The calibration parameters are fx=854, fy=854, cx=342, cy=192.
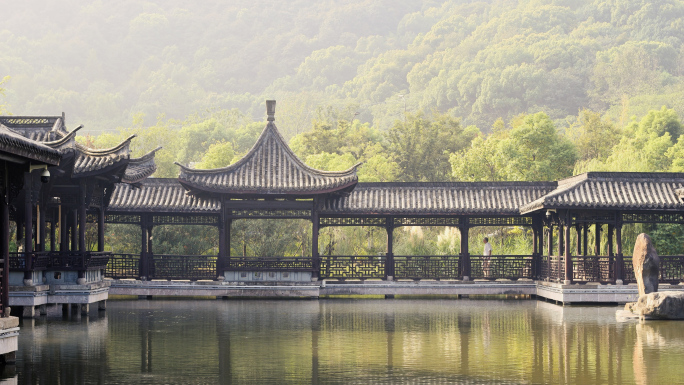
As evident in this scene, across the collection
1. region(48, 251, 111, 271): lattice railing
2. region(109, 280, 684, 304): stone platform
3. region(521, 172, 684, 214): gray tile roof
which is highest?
region(521, 172, 684, 214): gray tile roof

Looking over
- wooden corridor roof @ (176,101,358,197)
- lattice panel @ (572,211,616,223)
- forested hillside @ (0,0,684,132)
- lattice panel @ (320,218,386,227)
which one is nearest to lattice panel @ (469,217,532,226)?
lattice panel @ (572,211,616,223)

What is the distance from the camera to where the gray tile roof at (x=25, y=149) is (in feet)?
35.3

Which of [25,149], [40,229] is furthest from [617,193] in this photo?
[25,149]

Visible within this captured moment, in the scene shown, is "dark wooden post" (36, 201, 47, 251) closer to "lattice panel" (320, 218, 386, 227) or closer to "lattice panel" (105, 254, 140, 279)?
"lattice panel" (105, 254, 140, 279)

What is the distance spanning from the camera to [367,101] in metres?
113

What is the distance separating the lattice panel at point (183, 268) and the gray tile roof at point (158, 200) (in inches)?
56.6

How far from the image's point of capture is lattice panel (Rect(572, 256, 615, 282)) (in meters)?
23.7

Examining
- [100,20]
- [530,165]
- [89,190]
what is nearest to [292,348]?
[89,190]

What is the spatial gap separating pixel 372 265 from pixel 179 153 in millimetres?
52184

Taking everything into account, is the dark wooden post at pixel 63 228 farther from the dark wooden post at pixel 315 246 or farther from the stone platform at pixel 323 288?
the dark wooden post at pixel 315 246

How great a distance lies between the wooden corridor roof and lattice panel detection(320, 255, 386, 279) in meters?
2.22

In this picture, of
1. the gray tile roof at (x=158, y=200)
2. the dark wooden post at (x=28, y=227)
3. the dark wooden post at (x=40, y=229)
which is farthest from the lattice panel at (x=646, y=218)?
the dark wooden post at (x=28, y=227)

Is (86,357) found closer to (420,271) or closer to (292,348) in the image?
(292,348)

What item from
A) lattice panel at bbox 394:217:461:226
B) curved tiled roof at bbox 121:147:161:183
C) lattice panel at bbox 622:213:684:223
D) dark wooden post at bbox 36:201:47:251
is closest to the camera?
dark wooden post at bbox 36:201:47:251
